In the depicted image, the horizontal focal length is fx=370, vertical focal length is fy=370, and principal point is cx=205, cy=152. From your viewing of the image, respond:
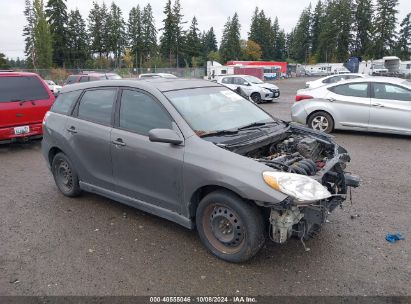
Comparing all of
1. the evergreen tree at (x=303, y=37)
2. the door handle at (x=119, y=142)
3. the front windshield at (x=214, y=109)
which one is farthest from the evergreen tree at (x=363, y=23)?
the door handle at (x=119, y=142)

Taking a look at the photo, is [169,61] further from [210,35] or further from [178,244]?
[178,244]

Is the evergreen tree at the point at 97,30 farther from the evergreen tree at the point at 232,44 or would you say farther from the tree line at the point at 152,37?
the evergreen tree at the point at 232,44

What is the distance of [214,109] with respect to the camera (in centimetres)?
434

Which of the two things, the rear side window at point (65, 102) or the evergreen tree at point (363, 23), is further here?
the evergreen tree at point (363, 23)

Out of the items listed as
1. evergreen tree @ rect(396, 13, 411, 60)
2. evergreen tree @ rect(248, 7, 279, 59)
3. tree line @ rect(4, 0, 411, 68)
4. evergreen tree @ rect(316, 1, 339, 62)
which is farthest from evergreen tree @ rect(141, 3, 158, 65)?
evergreen tree @ rect(396, 13, 411, 60)

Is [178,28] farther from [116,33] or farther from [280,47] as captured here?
[280,47]

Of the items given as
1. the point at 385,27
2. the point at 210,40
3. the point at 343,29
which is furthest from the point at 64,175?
the point at 210,40

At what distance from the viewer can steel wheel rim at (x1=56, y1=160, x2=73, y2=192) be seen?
529 centimetres

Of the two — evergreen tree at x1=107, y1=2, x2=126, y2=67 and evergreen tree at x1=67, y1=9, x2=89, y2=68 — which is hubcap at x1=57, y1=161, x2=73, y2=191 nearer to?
evergreen tree at x1=67, y1=9, x2=89, y2=68

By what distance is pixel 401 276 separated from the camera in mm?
3352

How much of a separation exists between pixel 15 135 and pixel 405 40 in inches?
3914

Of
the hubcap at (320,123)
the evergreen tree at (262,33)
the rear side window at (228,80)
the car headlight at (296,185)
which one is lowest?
the hubcap at (320,123)

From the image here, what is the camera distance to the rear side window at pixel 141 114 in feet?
13.2

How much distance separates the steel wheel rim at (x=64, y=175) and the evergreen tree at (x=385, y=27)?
8954 cm
